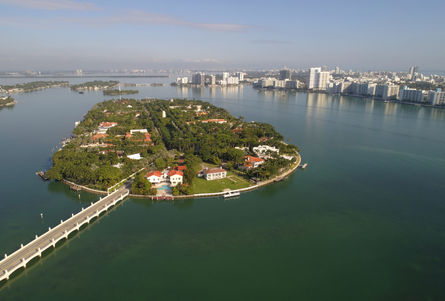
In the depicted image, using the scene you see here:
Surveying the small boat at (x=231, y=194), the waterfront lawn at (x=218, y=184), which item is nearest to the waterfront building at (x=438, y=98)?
the waterfront lawn at (x=218, y=184)

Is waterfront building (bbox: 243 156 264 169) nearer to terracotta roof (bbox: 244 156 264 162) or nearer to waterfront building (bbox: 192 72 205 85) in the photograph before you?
terracotta roof (bbox: 244 156 264 162)

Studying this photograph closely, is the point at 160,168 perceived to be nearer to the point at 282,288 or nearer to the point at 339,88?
the point at 282,288

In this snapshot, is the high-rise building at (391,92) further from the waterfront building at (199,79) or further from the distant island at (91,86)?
the distant island at (91,86)

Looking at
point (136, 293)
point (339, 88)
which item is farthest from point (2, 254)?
point (339, 88)

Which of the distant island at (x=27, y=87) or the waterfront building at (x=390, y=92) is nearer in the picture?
the waterfront building at (x=390, y=92)

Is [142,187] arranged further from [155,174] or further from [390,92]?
[390,92]

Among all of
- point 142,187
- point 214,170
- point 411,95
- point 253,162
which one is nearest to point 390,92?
point 411,95
